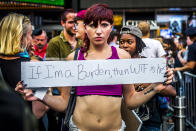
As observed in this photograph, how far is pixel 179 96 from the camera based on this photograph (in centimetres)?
355

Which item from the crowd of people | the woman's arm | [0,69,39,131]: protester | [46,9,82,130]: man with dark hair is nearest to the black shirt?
[46,9,82,130]: man with dark hair

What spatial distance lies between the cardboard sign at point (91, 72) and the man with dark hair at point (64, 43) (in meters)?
1.60

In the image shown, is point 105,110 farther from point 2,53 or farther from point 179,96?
point 179,96

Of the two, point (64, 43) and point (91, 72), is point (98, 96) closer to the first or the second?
point (91, 72)

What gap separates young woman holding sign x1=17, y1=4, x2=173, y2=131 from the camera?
203cm

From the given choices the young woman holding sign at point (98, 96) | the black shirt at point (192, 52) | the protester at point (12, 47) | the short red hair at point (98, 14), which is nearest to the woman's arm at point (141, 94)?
the young woman holding sign at point (98, 96)

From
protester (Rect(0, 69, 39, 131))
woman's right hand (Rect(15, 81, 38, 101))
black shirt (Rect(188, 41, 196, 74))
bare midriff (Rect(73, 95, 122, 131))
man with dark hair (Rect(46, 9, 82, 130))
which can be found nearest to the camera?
protester (Rect(0, 69, 39, 131))

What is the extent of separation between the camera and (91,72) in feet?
6.68

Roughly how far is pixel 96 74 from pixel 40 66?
398 mm

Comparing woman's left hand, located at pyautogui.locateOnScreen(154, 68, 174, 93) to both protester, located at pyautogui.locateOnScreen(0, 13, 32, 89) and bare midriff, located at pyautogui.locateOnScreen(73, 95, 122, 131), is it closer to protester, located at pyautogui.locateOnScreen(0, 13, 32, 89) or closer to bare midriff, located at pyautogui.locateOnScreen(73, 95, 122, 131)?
bare midriff, located at pyautogui.locateOnScreen(73, 95, 122, 131)

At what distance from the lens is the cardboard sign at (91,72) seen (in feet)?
6.49

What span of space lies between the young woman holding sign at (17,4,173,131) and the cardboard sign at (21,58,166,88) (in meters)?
0.06

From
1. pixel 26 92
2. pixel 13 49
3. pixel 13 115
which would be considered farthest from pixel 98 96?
pixel 13 115

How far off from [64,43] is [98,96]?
6.34 feet
